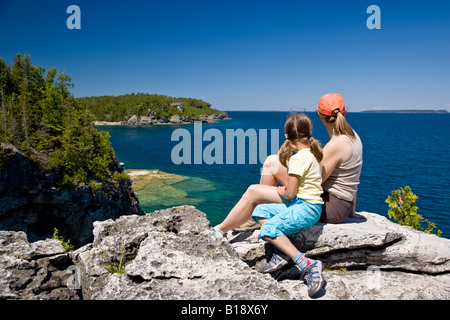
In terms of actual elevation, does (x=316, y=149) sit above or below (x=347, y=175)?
above

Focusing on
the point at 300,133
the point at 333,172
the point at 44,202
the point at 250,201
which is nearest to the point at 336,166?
the point at 333,172

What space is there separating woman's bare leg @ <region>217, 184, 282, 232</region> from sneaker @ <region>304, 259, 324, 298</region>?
51.9 inches

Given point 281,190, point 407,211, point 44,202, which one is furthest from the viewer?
point 44,202

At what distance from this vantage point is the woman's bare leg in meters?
5.39

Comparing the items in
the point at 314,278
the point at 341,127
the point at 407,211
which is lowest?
the point at 407,211

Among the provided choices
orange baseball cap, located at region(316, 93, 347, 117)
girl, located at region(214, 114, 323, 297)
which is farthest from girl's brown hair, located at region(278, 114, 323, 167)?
orange baseball cap, located at region(316, 93, 347, 117)

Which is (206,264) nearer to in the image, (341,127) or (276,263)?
(276,263)

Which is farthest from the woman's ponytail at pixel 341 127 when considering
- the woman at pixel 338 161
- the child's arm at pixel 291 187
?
the child's arm at pixel 291 187

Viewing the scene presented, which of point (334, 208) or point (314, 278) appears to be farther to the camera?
point (334, 208)

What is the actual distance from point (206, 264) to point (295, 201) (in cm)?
208

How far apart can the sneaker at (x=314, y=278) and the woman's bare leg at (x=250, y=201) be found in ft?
4.32

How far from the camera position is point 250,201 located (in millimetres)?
5535

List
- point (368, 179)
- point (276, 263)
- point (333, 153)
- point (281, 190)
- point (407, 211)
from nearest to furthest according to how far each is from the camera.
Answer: point (276, 263), point (281, 190), point (333, 153), point (407, 211), point (368, 179)

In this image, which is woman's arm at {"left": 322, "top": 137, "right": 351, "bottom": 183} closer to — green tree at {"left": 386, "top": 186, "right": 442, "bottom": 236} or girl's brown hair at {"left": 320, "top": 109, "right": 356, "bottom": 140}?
girl's brown hair at {"left": 320, "top": 109, "right": 356, "bottom": 140}
